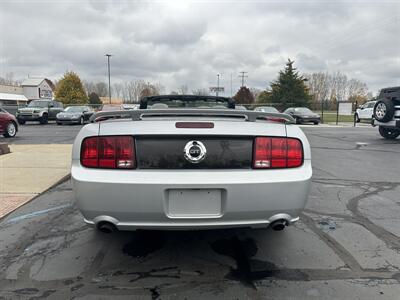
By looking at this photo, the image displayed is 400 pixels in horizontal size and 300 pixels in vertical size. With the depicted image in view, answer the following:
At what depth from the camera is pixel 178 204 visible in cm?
264

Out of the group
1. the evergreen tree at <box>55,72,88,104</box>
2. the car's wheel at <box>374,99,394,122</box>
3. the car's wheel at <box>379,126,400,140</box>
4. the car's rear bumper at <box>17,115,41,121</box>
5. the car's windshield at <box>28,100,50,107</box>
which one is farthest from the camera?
the evergreen tree at <box>55,72,88,104</box>

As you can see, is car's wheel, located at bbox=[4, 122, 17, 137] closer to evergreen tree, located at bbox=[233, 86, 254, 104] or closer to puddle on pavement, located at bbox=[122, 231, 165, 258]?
puddle on pavement, located at bbox=[122, 231, 165, 258]

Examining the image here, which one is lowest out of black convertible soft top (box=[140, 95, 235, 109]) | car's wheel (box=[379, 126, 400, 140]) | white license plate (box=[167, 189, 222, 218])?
car's wheel (box=[379, 126, 400, 140])

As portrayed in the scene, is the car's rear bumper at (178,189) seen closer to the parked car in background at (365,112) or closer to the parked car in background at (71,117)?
the parked car in background at (71,117)

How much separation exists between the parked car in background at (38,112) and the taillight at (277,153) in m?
24.3

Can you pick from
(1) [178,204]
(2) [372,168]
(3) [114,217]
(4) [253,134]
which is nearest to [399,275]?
(4) [253,134]

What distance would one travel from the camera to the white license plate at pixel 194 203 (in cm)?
263

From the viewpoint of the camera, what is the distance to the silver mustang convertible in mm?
2611

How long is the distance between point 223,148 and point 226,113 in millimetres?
344

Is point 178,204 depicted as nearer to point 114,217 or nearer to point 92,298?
point 114,217

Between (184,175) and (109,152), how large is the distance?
2.00 ft

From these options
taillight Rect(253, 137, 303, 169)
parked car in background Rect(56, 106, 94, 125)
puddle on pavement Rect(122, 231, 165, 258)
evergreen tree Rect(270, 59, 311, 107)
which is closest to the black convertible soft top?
puddle on pavement Rect(122, 231, 165, 258)

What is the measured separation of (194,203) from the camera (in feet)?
8.68

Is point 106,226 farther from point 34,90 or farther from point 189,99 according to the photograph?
point 34,90
